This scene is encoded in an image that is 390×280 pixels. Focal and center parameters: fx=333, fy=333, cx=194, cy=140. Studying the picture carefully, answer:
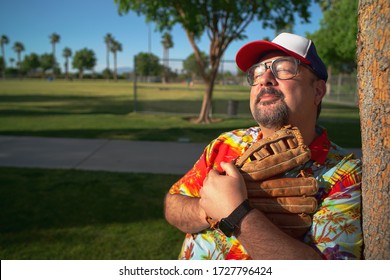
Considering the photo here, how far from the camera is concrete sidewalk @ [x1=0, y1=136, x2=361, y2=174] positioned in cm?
602

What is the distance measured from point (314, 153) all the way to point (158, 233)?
8.50 feet

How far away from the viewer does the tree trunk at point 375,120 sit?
1.21 m

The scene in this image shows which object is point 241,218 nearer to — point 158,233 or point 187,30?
point 158,233

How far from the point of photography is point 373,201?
1330mm

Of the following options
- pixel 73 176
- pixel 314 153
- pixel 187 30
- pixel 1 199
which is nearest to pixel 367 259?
pixel 314 153

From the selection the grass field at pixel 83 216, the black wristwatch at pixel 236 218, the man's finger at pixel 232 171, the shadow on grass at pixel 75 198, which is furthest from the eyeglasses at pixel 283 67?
the shadow on grass at pixel 75 198

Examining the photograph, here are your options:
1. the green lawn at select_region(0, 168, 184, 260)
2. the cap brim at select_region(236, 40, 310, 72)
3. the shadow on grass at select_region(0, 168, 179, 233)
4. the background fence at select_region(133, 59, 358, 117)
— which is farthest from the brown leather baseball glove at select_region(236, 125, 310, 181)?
the background fence at select_region(133, 59, 358, 117)

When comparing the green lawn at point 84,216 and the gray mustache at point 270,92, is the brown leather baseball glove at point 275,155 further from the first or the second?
the green lawn at point 84,216

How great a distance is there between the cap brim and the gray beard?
0.20 m

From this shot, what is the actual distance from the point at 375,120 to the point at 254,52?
77 cm

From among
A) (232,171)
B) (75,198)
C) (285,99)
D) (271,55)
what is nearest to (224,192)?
(232,171)

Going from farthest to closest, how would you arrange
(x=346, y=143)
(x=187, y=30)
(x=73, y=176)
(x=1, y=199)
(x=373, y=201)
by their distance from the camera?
(x=187, y=30) → (x=346, y=143) → (x=73, y=176) → (x=1, y=199) → (x=373, y=201)

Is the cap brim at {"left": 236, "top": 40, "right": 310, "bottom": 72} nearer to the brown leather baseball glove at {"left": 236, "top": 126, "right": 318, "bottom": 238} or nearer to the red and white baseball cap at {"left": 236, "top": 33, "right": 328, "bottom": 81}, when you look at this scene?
the red and white baseball cap at {"left": 236, "top": 33, "right": 328, "bottom": 81}

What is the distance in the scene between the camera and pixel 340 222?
1.41 m
